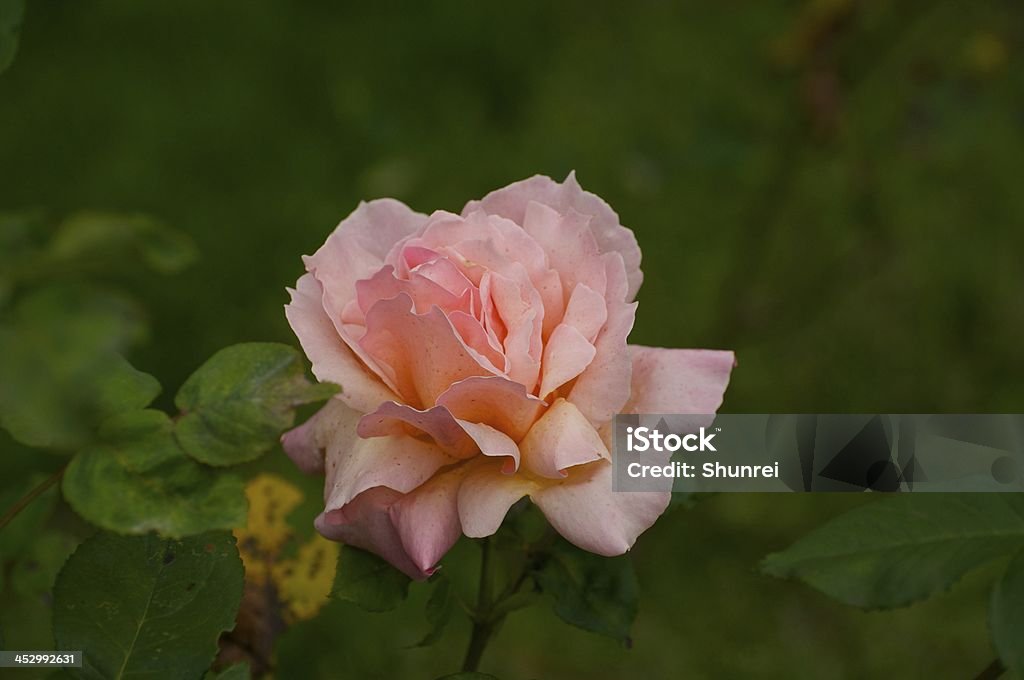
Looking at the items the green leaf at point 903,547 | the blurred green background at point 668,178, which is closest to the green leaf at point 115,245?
the green leaf at point 903,547

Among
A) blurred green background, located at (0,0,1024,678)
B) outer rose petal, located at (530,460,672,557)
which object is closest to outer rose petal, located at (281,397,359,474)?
outer rose petal, located at (530,460,672,557)

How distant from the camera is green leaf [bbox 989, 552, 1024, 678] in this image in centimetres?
44

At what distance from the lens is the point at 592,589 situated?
1.86 feet

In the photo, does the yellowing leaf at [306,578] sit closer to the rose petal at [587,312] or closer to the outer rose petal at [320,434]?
the outer rose petal at [320,434]

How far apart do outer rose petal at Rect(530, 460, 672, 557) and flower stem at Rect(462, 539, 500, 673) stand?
0.25 feet

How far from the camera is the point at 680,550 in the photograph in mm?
1468

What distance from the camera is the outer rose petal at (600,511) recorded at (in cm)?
48

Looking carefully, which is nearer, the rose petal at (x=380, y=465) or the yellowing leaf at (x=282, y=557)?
the rose petal at (x=380, y=465)

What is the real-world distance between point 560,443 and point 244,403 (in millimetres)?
145

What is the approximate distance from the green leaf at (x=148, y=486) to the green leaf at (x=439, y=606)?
0.15 meters

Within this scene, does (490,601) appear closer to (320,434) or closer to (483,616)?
(483,616)

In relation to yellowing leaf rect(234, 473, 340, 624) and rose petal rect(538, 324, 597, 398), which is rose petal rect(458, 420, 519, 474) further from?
yellowing leaf rect(234, 473, 340, 624)

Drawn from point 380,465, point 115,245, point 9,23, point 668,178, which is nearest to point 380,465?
point 380,465

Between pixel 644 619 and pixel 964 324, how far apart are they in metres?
0.75
